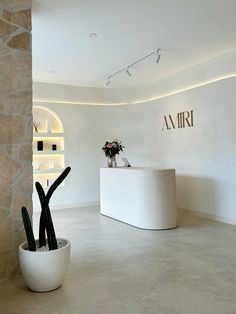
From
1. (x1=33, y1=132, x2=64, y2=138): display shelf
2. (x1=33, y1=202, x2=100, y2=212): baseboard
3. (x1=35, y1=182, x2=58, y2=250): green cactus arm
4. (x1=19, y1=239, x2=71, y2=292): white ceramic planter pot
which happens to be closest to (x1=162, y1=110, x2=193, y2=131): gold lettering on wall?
(x1=33, y1=132, x2=64, y2=138): display shelf

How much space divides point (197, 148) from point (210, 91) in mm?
1137

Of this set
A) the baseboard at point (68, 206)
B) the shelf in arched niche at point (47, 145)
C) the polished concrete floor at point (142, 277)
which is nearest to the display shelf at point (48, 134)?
the shelf in arched niche at point (47, 145)

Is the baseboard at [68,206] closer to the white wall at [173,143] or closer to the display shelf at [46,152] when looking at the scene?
the white wall at [173,143]

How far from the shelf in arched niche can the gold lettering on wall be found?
2.53 meters

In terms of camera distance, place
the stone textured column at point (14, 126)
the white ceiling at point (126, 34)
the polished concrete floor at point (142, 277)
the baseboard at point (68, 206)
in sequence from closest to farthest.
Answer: the polished concrete floor at point (142, 277) < the stone textured column at point (14, 126) < the white ceiling at point (126, 34) < the baseboard at point (68, 206)

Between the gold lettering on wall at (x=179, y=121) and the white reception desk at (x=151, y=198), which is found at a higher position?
the gold lettering on wall at (x=179, y=121)

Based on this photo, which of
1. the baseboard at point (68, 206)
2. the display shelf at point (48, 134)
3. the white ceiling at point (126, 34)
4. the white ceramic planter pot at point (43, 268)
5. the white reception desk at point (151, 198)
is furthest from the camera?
the display shelf at point (48, 134)

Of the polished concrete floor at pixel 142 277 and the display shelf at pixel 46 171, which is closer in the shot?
the polished concrete floor at pixel 142 277

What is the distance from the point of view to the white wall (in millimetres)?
5336

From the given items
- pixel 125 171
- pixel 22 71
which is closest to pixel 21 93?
pixel 22 71

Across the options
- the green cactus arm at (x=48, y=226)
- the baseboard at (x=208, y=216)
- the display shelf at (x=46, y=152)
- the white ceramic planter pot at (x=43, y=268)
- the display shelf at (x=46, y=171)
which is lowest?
the baseboard at (x=208, y=216)

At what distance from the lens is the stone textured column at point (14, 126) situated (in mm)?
3035

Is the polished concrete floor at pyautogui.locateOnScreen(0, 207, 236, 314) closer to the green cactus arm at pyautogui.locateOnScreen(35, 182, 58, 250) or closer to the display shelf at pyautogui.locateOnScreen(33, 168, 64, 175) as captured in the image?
the green cactus arm at pyautogui.locateOnScreen(35, 182, 58, 250)

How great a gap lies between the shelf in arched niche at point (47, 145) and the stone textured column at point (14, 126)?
378 centimetres
